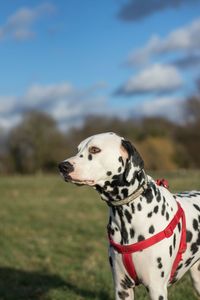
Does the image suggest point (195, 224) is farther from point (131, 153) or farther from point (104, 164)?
point (104, 164)

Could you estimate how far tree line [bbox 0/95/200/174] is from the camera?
5738 centimetres

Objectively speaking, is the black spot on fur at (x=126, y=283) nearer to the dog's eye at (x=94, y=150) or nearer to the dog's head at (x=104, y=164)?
the dog's head at (x=104, y=164)

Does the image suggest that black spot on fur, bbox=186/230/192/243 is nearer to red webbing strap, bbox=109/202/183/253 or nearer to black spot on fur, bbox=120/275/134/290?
red webbing strap, bbox=109/202/183/253

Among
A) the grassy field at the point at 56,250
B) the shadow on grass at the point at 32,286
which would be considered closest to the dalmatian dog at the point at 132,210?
the grassy field at the point at 56,250

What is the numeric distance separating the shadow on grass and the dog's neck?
315cm

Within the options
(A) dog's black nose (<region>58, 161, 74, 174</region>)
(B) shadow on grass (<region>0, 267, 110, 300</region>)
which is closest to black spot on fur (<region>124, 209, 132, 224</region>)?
(A) dog's black nose (<region>58, 161, 74, 174</region>)

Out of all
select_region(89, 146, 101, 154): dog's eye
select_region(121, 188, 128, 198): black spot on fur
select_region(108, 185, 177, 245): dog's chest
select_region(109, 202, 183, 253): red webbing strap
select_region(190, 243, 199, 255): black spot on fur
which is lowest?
select_region(190, 243, 199, 255): black spot on fur

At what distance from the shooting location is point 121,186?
17.3 feet

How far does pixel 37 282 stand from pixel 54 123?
48.6 metres

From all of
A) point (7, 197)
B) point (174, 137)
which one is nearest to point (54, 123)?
point (174, 137)

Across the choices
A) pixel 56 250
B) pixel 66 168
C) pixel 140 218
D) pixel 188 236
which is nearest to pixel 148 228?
pixel 140 218

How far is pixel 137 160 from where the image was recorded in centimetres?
525

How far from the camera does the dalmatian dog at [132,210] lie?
512cm

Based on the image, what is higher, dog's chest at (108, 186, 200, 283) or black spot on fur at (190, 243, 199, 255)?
dog's chest at (108, 186, 200, 283)
